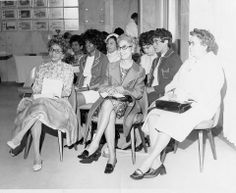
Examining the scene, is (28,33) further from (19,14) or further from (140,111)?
(140,111)

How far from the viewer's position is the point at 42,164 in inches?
180

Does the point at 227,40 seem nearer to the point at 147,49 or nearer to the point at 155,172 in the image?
the point at 147,49

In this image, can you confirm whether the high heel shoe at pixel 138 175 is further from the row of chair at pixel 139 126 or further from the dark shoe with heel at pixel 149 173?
the row of chair at pixel 139 126

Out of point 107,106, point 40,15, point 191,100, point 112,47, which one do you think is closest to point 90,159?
point 107,106

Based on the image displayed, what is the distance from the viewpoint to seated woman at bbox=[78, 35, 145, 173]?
14.4 ft

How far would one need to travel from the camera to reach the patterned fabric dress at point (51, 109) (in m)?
4.45

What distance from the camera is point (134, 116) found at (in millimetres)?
4445

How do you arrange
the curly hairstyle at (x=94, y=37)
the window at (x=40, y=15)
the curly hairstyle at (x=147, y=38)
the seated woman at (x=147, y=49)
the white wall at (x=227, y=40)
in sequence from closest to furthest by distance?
1. the white wall at (x=227, y=40)
2. the curly hairstyle at (x=147, y=38)
3. the seated woman at (x=147, y=49)
4. the curly hairstyle at (x=94, y=37)
5. the window at (x=40, y=15)

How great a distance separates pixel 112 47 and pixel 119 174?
1.93m

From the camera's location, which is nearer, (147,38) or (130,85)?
(130,85)

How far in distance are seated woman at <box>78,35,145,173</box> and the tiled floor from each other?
5.9 inches

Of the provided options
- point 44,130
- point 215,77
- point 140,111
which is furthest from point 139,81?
point 44,130

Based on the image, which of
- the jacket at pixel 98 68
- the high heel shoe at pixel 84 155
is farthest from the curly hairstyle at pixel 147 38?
the high heel shoe at pixel 84 155

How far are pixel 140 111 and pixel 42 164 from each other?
46.7 inches
